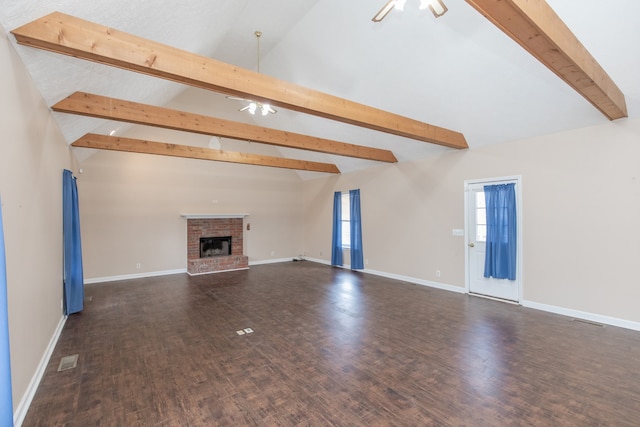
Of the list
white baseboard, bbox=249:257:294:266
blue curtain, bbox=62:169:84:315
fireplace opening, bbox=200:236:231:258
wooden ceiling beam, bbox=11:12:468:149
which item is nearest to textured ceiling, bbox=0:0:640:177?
wooden ceiling beam, bbox=11:12:468:149

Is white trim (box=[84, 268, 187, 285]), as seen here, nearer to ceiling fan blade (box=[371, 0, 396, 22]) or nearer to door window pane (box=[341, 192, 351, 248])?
door window pane (box=[341, 192, 351, 248])

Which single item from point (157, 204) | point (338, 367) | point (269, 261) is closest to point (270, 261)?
point (269, 261)

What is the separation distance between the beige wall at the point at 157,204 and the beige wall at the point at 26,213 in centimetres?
340

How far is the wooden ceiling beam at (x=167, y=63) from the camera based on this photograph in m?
1.96

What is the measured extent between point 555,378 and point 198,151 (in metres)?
6.25

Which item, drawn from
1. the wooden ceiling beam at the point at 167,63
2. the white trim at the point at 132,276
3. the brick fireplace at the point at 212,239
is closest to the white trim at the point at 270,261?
the brick fireplace at the point at 212,239

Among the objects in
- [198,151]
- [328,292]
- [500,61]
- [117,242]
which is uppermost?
[500,61]

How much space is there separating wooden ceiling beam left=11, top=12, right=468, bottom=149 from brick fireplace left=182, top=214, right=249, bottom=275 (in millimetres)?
5442

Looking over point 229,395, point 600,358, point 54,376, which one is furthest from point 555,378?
point 54,376

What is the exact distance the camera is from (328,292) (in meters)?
5.57

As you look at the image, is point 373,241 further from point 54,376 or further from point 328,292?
point 54,376

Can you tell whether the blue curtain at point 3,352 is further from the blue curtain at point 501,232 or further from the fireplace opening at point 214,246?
the fireplace opening at point 214,246

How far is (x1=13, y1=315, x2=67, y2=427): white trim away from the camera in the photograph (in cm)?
206

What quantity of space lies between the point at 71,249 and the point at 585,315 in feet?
24.2
